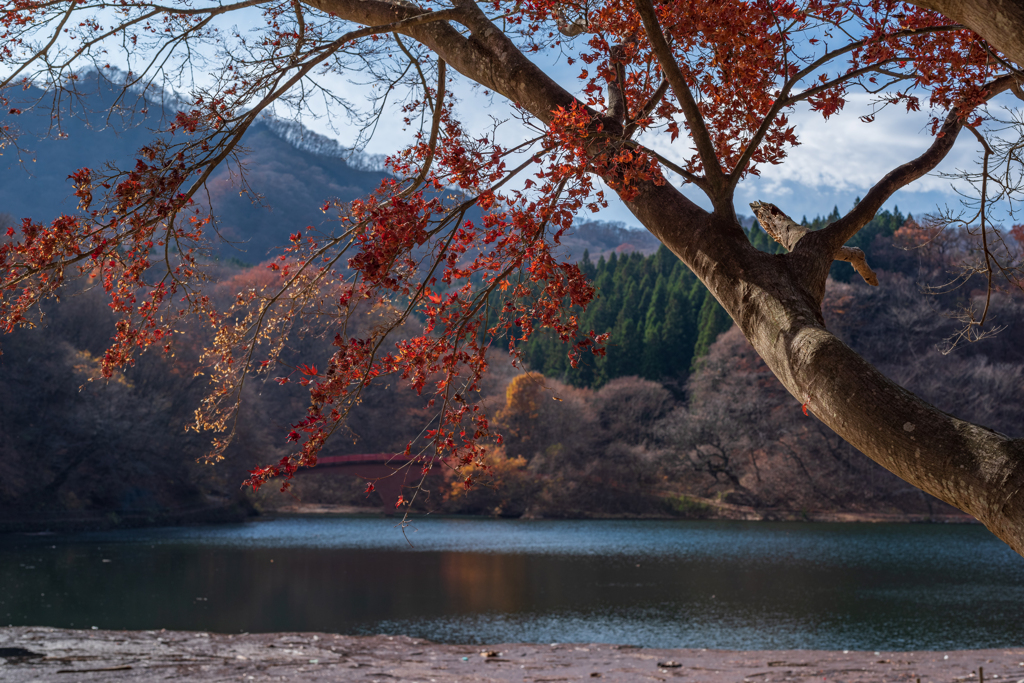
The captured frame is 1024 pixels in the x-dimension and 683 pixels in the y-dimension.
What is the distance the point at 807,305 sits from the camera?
9.80 ft

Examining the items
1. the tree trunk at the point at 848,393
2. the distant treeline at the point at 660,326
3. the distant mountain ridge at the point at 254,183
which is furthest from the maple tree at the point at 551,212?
the distant mountain ridge at the point at 254,183

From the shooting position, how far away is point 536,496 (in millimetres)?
34094

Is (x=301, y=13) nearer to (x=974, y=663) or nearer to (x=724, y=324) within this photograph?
(x=974, y=663)

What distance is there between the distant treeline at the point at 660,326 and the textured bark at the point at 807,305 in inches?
1446

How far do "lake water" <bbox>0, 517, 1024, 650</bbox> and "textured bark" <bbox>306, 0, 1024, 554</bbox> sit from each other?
8.89 m

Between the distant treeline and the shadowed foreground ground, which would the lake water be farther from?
the distant treeline

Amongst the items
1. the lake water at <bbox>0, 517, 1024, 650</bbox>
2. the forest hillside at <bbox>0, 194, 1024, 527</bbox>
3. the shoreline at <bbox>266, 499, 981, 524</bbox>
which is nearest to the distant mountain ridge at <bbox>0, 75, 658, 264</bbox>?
the forest hillside at <bbox>0, 194, 1024, 527</bbox>

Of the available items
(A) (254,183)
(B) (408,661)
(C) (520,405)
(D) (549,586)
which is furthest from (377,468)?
(A) (254,183)

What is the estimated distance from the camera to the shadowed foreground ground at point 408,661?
23.3 ft

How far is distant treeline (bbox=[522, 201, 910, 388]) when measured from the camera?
42062mm

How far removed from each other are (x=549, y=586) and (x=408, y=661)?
25.8 ft

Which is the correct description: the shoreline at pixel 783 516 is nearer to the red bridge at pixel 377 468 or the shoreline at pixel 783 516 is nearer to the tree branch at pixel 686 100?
the red bridge at pixel 377 468

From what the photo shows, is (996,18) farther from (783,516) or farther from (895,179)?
(783,516)

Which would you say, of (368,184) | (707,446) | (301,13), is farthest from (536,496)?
(368,184)
